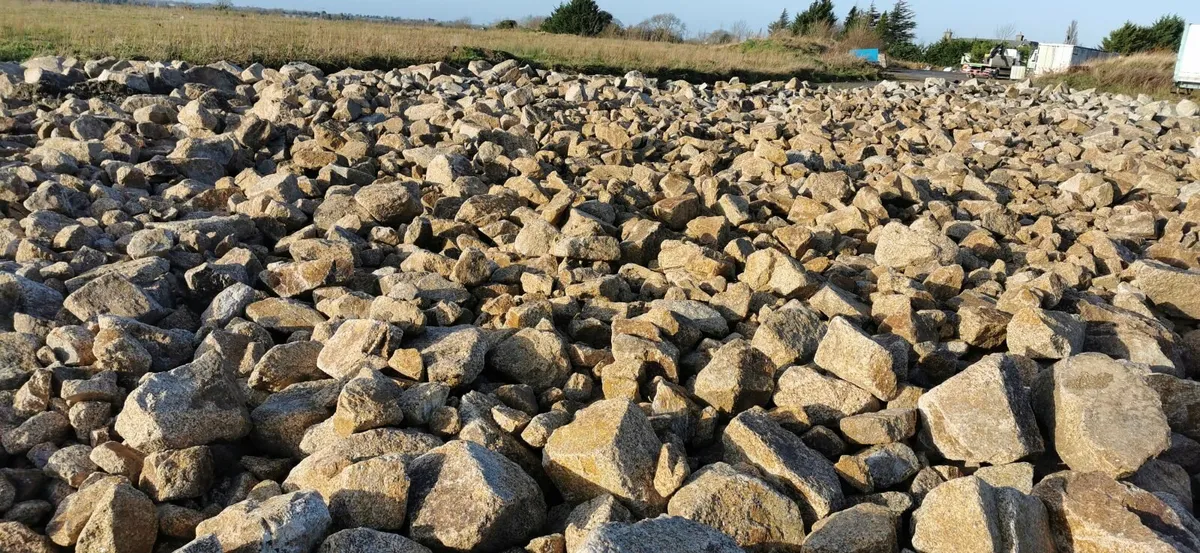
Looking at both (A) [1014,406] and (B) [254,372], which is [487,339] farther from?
(A) [1014,406]

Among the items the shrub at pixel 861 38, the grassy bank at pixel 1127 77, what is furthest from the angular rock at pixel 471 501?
the shrub at pixel 861 38

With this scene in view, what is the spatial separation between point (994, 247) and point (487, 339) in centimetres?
330

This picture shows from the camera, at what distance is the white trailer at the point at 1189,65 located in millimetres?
16406

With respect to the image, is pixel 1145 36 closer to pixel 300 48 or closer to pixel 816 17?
pixel 816 17

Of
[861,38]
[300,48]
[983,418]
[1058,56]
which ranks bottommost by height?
[983,418]

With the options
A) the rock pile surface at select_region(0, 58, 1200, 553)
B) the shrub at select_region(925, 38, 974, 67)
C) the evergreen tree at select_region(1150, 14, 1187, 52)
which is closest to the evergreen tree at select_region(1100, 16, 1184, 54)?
the evergreen tree at select_region(1150, 14, 1187, 52)

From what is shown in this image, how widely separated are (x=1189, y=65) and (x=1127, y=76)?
1.12m

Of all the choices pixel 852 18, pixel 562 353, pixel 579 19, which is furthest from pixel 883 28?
pixel 562 353

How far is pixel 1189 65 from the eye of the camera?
54.4 feet

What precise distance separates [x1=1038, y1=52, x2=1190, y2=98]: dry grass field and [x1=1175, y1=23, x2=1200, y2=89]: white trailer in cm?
22

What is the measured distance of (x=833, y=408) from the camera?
2.67 metres

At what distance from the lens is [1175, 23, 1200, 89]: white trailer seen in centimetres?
1641

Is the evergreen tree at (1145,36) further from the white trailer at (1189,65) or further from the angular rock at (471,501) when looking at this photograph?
the angular rock at (471,501)

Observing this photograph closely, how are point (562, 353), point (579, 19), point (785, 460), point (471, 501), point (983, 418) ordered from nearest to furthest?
point (471, 501)
point (785, 460)
point (983, 418)
point (562, 353)
point (579, 19)
